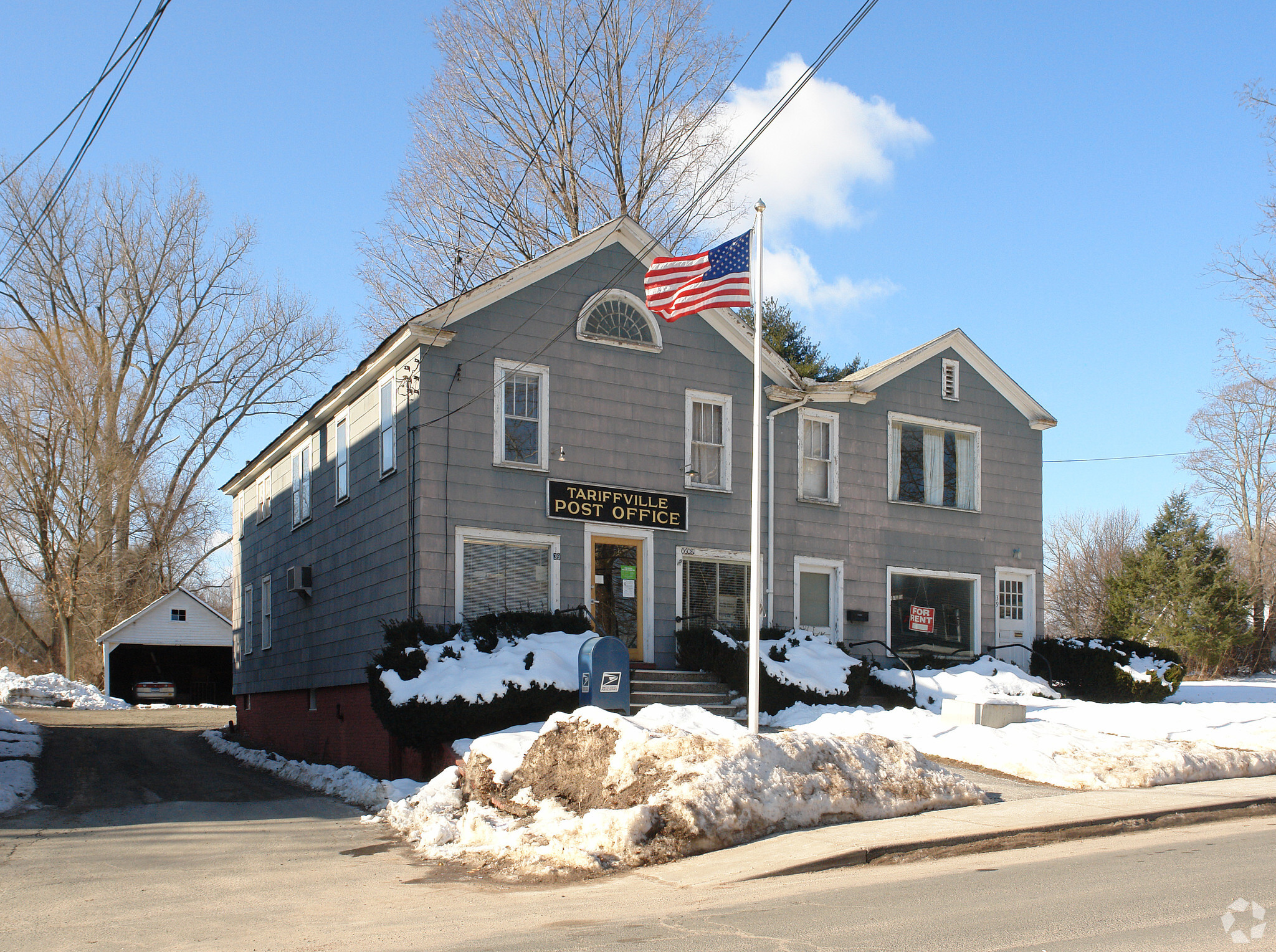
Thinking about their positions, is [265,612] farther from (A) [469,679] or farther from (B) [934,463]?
(B) [934,463]

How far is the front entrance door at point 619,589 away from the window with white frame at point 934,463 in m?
5.85

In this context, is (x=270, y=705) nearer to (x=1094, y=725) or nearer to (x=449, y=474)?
(x=449, y=474)

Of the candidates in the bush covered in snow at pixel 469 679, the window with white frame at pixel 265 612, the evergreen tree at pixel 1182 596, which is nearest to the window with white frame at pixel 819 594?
the bush covered in snow at pixel 469 679

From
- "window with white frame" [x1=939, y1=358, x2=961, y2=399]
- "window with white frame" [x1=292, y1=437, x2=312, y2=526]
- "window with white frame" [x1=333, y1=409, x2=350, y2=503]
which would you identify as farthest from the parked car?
"window with white frame" [x1=939, y1=358, x2=961, y2=399]

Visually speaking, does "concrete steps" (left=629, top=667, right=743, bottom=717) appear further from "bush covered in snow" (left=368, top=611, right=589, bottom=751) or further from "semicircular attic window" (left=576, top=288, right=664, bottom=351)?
"semicircular attic window" (left=576, top=288, right=664, bottom=351)

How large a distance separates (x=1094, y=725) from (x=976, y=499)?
6.81 metres

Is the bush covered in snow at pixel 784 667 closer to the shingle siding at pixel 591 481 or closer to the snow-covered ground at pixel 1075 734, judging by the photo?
the snow-covered ground at pixel 1075 734

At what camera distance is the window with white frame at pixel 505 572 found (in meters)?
16.3

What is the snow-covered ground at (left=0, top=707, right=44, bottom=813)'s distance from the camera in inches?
562

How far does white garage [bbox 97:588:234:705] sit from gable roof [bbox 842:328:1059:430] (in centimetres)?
2665

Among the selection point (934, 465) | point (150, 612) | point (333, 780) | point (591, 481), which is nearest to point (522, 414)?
point (591, 481)

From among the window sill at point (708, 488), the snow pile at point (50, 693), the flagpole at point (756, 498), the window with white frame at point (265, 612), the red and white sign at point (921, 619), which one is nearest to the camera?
the flagpole at point (756, 498)

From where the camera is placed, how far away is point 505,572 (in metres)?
16.7

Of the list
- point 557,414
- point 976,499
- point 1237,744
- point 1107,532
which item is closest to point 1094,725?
point 1237,744
